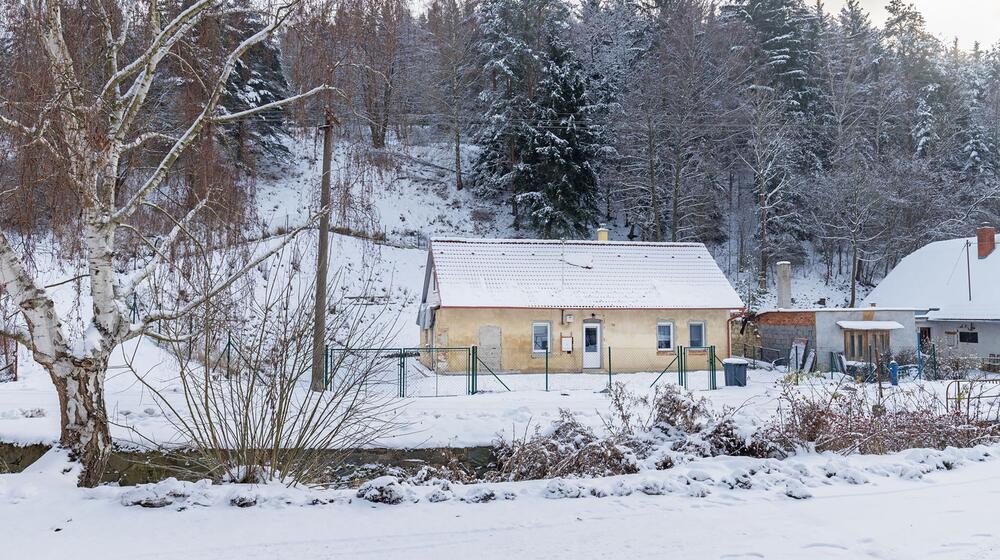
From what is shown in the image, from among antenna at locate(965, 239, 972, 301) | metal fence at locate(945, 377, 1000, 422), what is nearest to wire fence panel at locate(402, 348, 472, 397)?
metal fence at locate(945, 377, 1000, 422)

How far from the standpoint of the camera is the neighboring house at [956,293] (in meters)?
23.4

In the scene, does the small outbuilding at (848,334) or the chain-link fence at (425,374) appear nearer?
the chain-link fence at (425,374)

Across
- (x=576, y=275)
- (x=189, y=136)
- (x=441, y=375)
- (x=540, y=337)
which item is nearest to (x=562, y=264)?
(x=576, y=275)

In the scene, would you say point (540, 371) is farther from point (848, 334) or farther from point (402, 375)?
point (848, 334)

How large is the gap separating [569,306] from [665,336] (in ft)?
12.4

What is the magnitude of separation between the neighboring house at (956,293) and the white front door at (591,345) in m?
12.4

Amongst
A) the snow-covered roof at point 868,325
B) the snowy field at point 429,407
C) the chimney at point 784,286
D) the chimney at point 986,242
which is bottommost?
the snowy field at point 429,407

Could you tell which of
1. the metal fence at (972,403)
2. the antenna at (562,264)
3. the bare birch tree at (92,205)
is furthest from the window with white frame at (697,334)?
the bare birch tree at (92,205)

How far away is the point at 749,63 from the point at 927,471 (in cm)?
3287

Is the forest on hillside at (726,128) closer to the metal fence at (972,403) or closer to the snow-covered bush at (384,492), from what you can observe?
the metal fence at (972,403)

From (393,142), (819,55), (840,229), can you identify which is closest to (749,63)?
(819,55)

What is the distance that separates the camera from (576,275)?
21.7 metres

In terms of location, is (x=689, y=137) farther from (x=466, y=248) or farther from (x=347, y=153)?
(x=347, y=153)

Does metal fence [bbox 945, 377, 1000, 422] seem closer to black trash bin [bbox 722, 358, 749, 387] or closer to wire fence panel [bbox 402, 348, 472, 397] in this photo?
black trash bin [bbox 722, 358, 749, 387]
